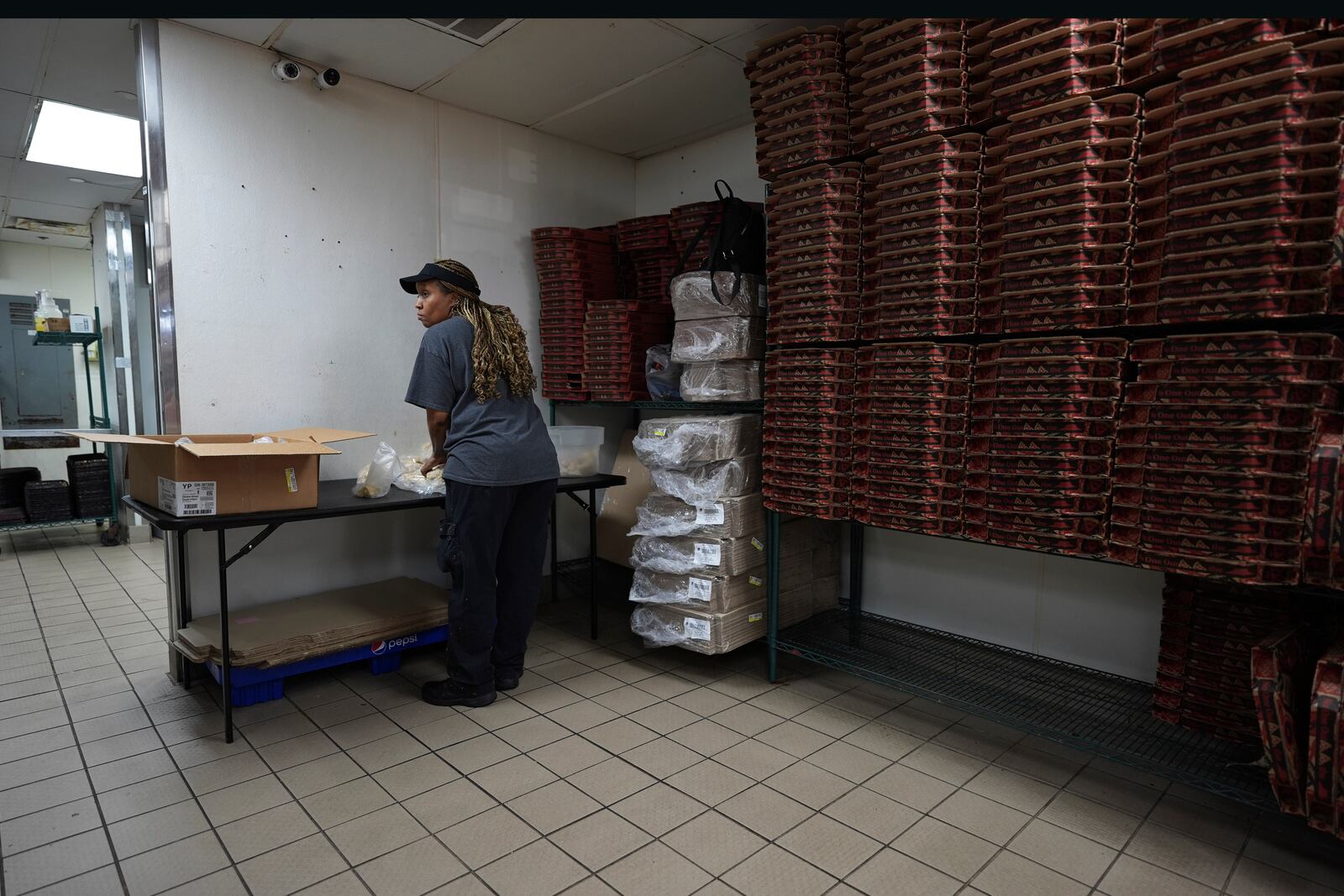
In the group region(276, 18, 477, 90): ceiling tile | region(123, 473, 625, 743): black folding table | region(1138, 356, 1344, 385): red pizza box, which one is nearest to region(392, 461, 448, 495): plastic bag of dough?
region(123, 473, 625, 743): black folding table

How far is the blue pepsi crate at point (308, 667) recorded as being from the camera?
3002 mm

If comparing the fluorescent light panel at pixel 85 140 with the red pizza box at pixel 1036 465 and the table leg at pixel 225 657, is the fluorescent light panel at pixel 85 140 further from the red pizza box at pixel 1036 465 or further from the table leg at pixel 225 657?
the red pizza box at pixel 1036 465

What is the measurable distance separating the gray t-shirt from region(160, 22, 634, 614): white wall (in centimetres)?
106

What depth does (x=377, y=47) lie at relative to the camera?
3.45 m

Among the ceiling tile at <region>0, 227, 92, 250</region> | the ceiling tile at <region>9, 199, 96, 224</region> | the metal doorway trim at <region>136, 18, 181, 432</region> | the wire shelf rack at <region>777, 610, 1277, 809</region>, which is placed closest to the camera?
the wire shelf rack at <region>777, 610, 1277, 809</region>

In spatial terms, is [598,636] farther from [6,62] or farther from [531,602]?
[6,62]

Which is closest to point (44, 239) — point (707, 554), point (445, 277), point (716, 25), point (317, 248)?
point (317, 248)

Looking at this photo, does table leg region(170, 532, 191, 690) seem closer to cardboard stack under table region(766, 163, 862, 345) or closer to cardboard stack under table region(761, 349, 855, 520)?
cardboard stack under table region(761, 349, 855, 520)

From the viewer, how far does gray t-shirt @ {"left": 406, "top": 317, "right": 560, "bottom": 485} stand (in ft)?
9.49

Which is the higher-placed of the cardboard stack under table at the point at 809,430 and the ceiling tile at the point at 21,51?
the ceiling tile at the point at 21,51

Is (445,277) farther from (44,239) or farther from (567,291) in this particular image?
(44,239)

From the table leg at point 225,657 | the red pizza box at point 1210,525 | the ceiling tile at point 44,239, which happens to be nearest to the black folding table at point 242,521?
the table leg at point 225,657

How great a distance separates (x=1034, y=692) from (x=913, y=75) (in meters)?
2.40

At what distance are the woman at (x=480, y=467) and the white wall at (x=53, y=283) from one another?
7.33m
